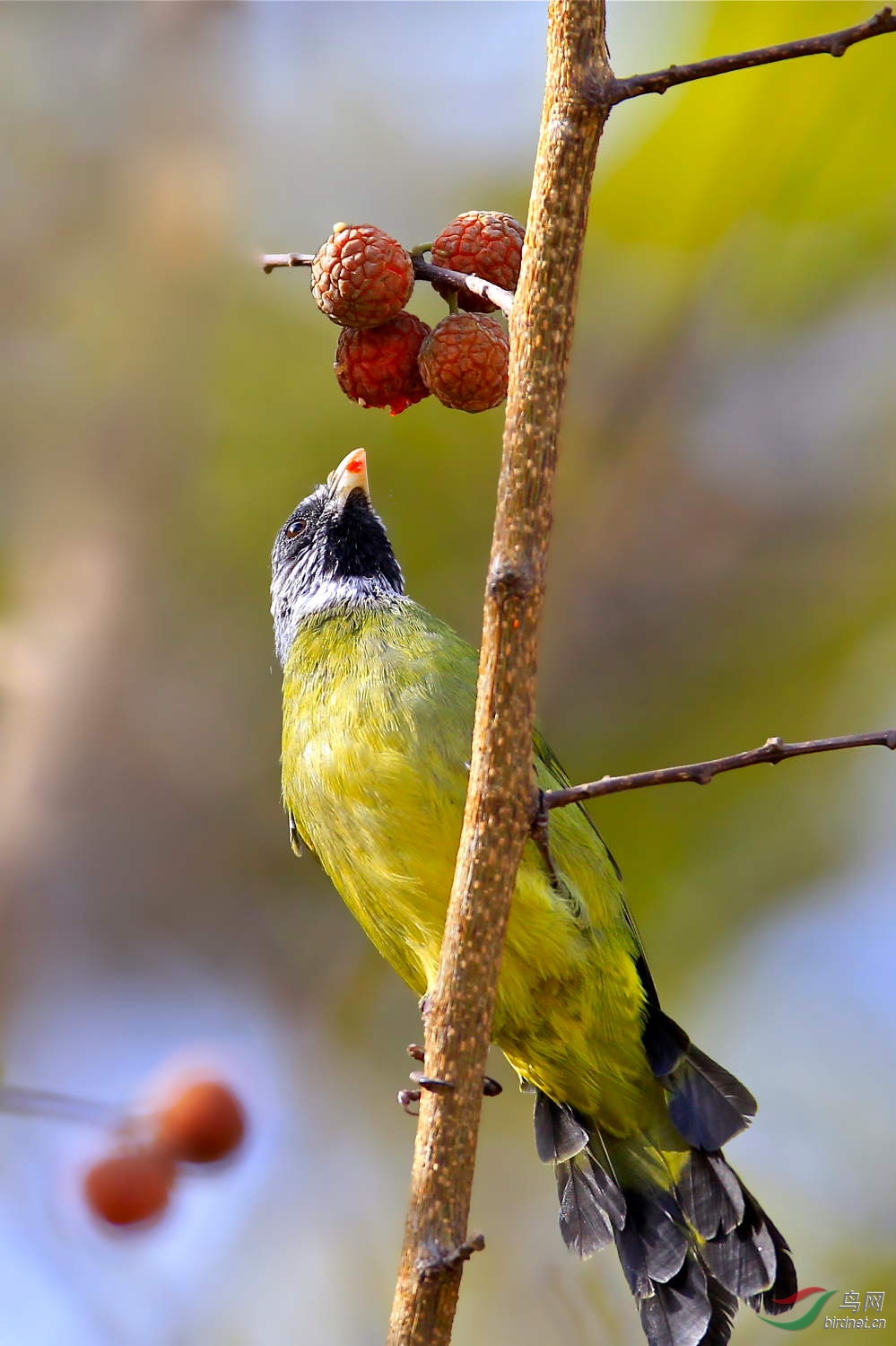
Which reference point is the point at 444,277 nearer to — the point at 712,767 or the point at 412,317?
the point at 412,317

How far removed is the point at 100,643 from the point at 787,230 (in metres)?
3.74

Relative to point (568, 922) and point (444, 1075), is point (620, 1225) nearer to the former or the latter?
point (568, 922)

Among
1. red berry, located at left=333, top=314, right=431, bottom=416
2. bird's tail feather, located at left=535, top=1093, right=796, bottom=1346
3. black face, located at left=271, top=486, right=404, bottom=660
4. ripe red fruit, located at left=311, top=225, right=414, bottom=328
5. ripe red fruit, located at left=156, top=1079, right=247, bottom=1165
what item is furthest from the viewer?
black face, located at left=271, top=486, right=404, bottom=660

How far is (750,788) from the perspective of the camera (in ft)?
21.1

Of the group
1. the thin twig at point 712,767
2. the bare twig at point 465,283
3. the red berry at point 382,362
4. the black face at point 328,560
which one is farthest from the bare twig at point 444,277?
the black face at point 328,560

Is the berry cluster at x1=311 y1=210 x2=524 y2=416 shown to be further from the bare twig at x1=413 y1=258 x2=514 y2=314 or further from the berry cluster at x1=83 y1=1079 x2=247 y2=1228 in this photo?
the berry cluster at x1=83 y1=1079 x2=247 y2=1228

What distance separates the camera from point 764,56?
1.61 m

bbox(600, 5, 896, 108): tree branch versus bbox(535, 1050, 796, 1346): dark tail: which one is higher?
bbox(600, 5, 896, 108): tree branch

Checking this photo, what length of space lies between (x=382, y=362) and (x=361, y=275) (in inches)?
7.7

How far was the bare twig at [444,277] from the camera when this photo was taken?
6.44 ft

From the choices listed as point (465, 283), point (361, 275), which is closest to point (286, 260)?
point (361, 275)

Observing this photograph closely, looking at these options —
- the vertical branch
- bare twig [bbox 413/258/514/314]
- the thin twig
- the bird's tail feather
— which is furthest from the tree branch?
the bird's tail feather

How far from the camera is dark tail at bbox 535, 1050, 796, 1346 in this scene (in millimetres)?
3141

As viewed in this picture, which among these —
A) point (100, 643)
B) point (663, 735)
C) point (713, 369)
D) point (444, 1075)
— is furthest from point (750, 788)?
point (444, 1075)
